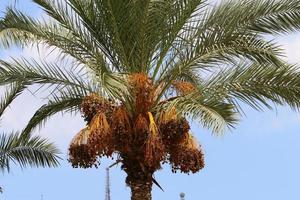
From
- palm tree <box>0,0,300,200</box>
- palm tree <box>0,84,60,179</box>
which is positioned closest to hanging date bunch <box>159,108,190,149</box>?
palm tree <box>0,0,300,200</box>

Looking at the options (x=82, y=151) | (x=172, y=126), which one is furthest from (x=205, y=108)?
(x=82, y=151)

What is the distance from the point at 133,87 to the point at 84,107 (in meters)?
0.88

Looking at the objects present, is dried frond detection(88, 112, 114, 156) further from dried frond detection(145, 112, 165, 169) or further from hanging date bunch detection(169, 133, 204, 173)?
hanging date bunch detection(169, 133, 204, 173)

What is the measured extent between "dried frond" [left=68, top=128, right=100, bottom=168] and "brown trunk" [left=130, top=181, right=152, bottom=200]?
0.76 m

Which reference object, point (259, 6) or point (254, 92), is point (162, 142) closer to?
point (254, 92)

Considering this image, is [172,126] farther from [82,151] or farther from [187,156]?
[82,151]

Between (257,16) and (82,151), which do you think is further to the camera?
(257,16)

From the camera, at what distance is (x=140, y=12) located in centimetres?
1126

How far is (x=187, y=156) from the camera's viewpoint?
11.0m

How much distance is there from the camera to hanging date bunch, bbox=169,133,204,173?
11.0 m

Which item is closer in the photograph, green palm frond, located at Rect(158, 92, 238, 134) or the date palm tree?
green palm frond, located at Rect(158, 92, 238, 134)

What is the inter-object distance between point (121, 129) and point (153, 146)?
25.4 inches

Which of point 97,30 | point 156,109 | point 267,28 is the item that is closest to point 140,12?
Answer: point 97,30

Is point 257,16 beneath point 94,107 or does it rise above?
above
